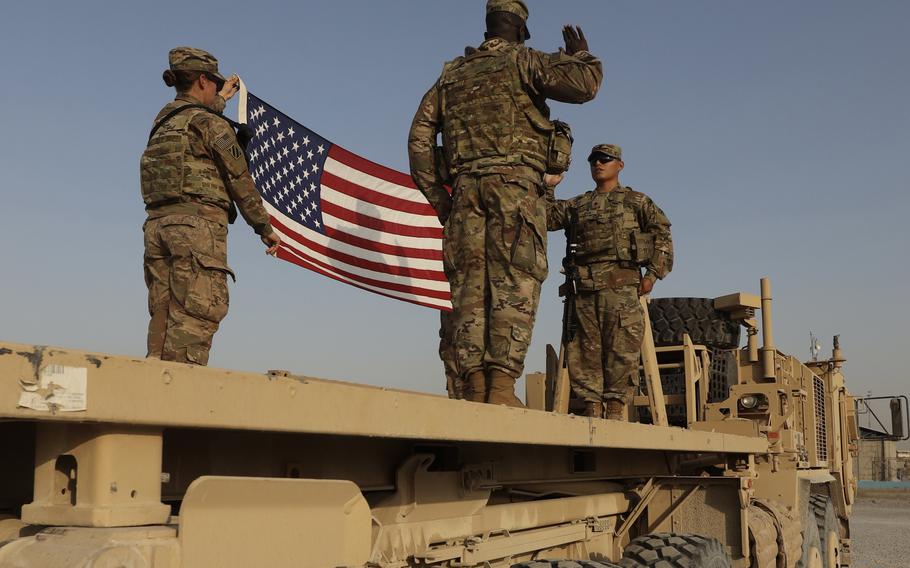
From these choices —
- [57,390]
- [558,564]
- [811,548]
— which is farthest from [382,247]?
[57,390]

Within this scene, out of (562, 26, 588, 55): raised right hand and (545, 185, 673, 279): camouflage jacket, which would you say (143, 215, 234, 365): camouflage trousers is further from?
(545, 185, 673, 279): camouflage jacket

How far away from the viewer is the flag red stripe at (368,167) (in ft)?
27.0

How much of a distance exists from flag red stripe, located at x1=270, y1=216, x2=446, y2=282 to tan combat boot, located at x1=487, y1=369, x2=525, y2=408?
4097 millimetres

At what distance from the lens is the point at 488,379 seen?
366cm

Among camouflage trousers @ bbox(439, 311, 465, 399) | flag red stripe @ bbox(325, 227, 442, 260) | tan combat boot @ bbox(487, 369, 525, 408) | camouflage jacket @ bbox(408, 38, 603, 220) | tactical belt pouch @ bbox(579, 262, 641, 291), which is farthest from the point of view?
flag red stripe @ bbox(325, 227, 442, 260)

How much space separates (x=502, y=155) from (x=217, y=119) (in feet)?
3.78

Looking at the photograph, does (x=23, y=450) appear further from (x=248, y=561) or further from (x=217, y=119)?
(x=217, y=119)

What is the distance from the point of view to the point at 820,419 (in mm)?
9219

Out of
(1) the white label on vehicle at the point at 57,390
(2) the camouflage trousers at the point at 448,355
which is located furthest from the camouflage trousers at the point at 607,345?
(1) the white label on vehicle at the point at 57,390

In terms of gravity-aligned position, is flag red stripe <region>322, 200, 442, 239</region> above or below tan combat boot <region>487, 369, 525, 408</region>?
above

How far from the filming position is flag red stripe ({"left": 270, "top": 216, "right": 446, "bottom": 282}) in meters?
7.56

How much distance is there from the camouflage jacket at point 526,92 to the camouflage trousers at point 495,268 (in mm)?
214

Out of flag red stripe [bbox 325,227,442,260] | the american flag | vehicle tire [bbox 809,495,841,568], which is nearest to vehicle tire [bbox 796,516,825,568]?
vehicle tire [bbox 809,495,841,568]

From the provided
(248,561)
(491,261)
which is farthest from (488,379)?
(248,561)
